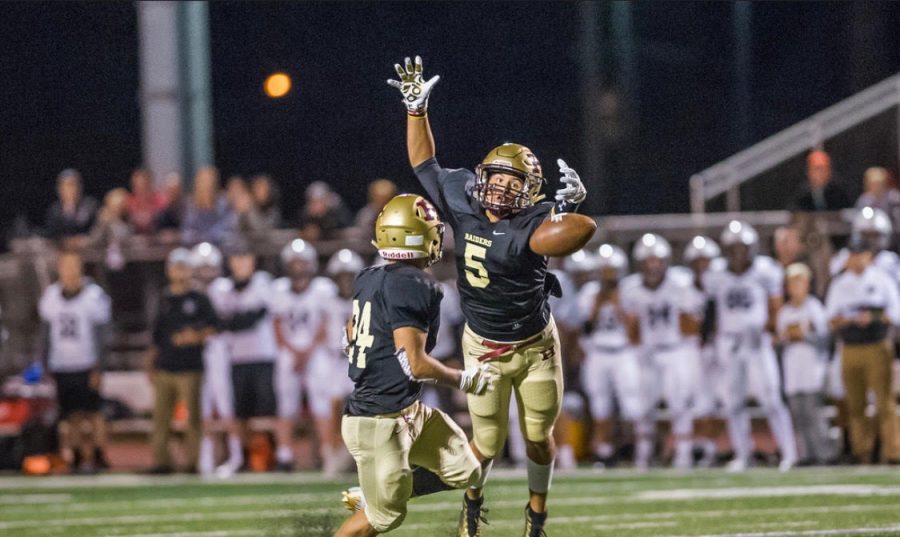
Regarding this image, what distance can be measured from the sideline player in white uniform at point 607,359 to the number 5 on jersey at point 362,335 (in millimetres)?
6527

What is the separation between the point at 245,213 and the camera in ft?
45.4

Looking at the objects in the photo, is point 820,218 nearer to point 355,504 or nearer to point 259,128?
point 355,504

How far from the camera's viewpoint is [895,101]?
51.9ft

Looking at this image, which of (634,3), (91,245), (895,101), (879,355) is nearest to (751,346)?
(879,355)

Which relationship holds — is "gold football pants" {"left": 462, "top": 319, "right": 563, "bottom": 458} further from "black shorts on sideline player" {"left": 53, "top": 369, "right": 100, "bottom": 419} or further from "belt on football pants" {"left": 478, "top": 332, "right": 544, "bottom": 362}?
"black shorts on sideline player" {"left": 53, "top": 369, "right": 100, "bottom": 419}

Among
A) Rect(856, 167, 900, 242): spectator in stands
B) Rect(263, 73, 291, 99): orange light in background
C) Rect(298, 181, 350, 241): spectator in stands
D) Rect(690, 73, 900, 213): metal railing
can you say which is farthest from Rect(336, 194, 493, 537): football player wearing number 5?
Rect(263, 73, 291, 99): orange light in background

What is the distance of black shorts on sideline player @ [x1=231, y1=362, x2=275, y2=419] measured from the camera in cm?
1252

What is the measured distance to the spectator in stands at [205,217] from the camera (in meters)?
13.5

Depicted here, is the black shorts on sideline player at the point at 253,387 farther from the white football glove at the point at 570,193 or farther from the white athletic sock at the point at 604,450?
the white football glove at the point at 570,193

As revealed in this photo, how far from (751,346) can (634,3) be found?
10.3 meters

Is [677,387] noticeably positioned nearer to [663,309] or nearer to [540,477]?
[663,309]

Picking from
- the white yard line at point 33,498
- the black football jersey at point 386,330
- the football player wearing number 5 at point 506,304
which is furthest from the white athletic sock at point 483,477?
the white yard line at point 33,498

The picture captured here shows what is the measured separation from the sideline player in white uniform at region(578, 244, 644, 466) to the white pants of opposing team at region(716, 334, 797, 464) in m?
0.72

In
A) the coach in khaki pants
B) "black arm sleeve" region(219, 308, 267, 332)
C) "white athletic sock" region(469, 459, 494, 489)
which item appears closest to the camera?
"white athletic sock" region(469, 459, 494, 489)
